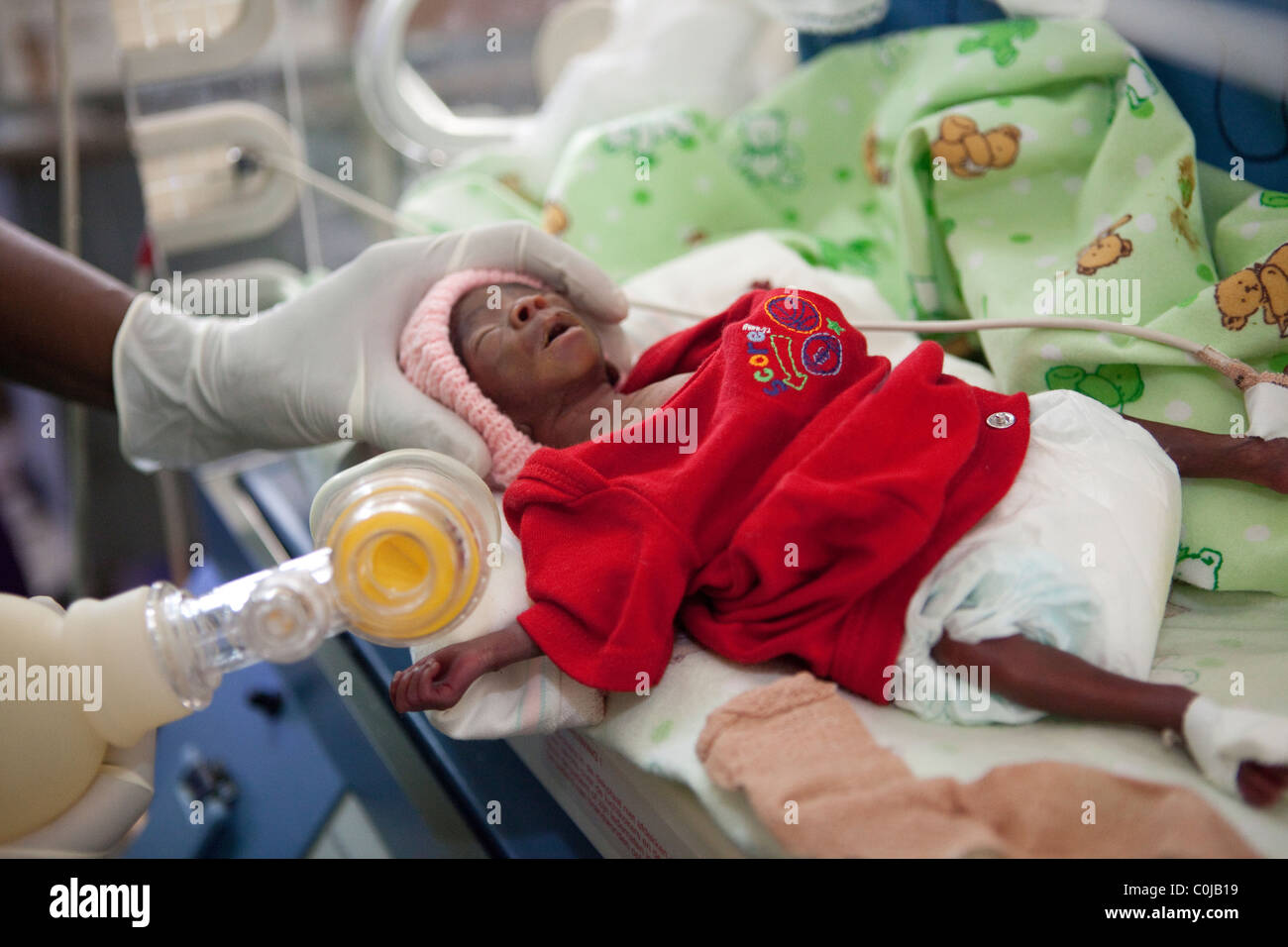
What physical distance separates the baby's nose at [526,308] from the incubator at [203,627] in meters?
0.47

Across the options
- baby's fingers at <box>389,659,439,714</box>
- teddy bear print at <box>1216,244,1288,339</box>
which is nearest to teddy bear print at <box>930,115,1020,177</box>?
teddy bear print at <box>1216,244,1288,339</box>

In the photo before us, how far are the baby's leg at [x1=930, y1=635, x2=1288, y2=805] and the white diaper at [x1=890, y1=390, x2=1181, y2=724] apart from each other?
0.01 meters

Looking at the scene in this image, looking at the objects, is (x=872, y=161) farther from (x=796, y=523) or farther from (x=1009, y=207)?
(x=796, y=523)

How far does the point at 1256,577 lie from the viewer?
1.05 metres

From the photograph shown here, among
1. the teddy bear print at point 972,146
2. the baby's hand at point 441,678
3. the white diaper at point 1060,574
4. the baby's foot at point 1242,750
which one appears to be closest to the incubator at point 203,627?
the baby's hand at point 441,678

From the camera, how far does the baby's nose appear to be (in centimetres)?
127

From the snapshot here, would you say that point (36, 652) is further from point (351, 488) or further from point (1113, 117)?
point (1113, 117)

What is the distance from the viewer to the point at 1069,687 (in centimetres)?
87

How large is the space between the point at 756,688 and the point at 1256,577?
535 millimetres

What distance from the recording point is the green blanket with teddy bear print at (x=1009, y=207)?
3.65ft

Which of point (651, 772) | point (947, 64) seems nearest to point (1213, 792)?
point (651, 772)

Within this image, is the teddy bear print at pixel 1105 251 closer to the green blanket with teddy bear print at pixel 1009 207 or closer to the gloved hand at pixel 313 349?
the green blanket with teddy bear print at pixel 1009 207

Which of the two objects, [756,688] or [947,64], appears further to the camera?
[947,64]

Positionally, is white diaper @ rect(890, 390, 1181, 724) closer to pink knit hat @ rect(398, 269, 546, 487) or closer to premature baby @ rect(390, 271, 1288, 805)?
premature baby @ rect(390, 271, 1288, 805)
